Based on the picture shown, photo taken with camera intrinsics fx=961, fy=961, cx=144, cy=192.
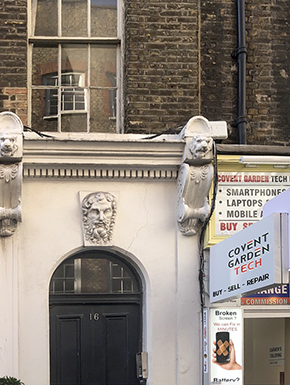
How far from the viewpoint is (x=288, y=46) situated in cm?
1298

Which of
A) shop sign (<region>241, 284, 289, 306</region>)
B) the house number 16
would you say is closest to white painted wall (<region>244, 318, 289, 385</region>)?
shop sign (<region>241, 284, 289, 306</region>)

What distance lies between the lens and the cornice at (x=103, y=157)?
460 inches

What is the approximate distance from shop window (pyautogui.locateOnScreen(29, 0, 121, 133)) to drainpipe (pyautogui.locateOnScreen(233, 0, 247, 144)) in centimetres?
159

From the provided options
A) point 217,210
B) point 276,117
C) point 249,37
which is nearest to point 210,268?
point 217,210

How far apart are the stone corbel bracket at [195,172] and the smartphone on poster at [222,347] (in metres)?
1.41

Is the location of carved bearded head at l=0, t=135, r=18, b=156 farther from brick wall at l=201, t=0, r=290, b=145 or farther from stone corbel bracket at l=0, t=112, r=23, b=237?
brick wall at l=201, t=0, r=290, b=145

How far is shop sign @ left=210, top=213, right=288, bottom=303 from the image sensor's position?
29.6 ft

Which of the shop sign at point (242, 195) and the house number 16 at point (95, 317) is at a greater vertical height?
the shop sign at point (242, 195)

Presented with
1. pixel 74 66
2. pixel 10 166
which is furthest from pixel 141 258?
pixel 74 66

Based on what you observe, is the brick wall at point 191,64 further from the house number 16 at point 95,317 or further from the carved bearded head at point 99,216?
the house number 16 at point 95,317

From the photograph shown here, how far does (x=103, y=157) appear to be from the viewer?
11852 millimetres

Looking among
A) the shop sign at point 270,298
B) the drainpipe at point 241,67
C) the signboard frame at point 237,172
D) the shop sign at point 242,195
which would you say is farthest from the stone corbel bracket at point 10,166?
the shop sign at point 270,298

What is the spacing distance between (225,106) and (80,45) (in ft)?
6.83

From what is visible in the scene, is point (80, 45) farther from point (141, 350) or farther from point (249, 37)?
point (141, 350)
